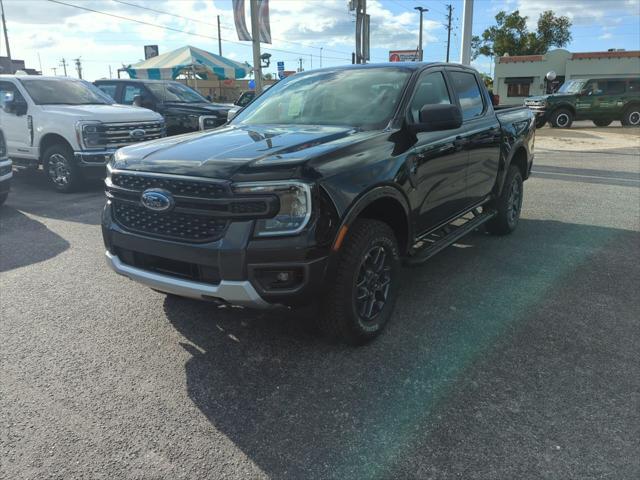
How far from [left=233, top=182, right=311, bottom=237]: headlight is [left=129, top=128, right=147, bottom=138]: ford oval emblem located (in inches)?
281

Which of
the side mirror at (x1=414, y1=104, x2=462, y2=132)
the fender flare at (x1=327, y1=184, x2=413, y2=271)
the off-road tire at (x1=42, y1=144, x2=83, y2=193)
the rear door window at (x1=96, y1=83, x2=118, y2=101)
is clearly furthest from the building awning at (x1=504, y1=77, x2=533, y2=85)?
the fender flare at (x1=327, y1=184, x2=413, y2=271)

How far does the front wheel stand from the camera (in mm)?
3113

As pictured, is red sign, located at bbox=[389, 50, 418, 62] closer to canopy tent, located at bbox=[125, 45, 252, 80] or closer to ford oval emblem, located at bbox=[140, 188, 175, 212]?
canopy tent, located at bbox=[125, 45, 252, 80]

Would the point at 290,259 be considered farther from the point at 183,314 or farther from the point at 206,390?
the point at 183,314

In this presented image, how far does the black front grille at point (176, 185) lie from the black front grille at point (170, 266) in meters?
0.40

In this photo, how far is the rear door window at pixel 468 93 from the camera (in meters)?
4.92

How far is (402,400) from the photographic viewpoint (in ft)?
9.47

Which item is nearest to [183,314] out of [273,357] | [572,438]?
[273,357]

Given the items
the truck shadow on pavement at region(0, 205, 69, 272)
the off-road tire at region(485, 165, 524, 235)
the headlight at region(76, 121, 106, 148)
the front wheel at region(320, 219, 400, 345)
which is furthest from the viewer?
the headlight at region(76, 121, 106, 148)

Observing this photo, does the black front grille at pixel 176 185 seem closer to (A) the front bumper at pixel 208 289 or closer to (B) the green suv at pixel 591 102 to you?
(A) the front bumper at pixel 208 289

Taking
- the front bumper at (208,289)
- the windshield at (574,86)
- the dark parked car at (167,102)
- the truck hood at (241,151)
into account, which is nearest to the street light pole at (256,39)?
the dark parked car at (167,102)

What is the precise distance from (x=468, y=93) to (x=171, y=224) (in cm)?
341

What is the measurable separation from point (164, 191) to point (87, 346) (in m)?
1.32

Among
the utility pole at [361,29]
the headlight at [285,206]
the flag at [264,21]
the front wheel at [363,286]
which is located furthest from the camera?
the utility pole at [361,29]
